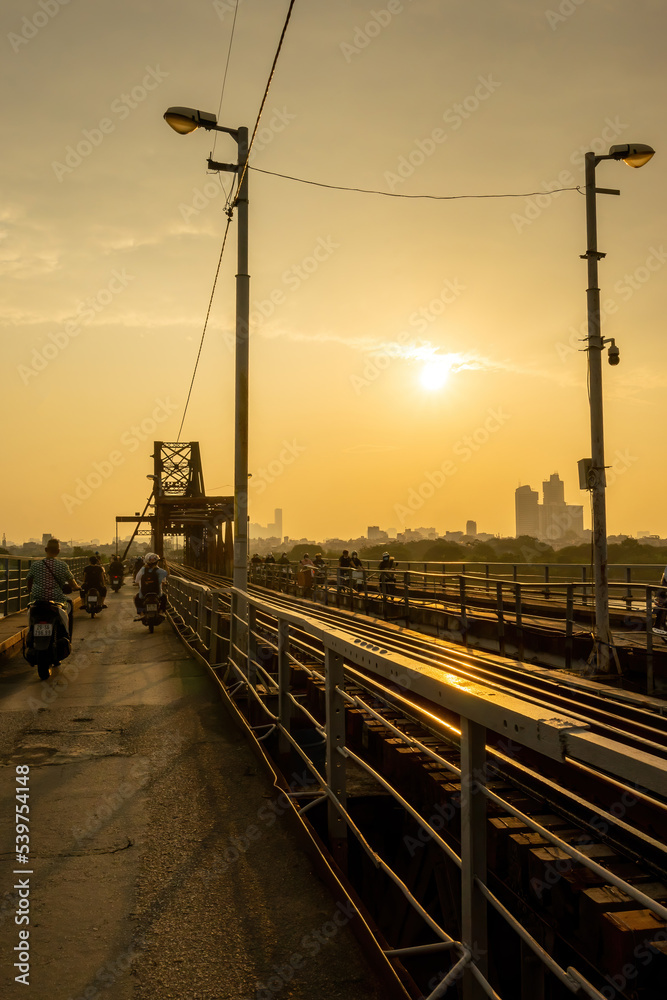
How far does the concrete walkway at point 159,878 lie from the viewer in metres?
2.91

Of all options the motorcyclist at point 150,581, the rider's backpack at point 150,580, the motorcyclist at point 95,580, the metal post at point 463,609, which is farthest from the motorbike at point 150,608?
the metal post at point 463,609

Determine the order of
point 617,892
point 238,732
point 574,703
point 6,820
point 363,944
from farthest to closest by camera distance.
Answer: point 574,703 → point 238,732 → point 6,820 → point 617,892 → point 363,944

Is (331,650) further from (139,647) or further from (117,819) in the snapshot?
(139,647)

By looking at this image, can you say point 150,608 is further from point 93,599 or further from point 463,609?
point 463,609

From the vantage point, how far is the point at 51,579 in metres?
9.88

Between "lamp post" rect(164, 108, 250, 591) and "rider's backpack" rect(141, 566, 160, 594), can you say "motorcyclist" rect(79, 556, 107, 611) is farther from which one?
"lamp post" rect(164, 108, 250, 591)

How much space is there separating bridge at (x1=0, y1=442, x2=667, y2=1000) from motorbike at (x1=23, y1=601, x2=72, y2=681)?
1.09m

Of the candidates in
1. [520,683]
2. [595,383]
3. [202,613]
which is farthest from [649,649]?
→ [202,613]

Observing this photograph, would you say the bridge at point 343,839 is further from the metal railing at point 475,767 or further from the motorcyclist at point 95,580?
the motorcyclist at point 95,580

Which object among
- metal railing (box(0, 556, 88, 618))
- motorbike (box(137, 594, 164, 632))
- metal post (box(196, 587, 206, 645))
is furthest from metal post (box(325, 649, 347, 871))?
motorbike (box(137, 594, 164, 632))

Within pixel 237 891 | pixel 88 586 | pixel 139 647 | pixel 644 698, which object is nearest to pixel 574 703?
pixel 644 698

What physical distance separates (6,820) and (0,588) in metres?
11.2

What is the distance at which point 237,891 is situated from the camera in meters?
3.64

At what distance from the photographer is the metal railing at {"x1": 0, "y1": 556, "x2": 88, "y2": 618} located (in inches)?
590
